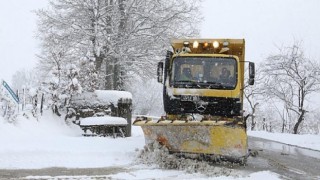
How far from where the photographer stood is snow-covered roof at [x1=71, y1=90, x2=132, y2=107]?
1410cm

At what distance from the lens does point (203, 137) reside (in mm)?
9102

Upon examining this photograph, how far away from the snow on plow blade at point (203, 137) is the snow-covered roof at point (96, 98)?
475 cm

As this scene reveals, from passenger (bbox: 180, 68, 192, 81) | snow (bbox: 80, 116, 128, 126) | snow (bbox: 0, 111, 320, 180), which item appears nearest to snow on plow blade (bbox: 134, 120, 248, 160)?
snow (bbox: 0, 111, 320, 180)

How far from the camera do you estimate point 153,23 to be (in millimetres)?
22688

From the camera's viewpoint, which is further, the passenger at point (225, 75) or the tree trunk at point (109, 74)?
the tree trunk at point (109, 74)

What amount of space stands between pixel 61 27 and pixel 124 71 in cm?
410

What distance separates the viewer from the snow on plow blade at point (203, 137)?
29.2 feet

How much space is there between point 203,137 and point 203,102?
4.21 ft

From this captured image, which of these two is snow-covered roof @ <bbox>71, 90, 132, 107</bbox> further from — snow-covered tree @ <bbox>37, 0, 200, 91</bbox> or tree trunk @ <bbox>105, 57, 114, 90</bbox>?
tree trunk @ <bbox>105, 57, 114, 90</bbox>

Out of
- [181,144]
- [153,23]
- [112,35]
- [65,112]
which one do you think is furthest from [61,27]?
[181,144]

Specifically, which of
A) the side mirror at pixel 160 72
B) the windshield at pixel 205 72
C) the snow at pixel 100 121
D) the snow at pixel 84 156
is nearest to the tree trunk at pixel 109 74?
the snow at pixel 100 121

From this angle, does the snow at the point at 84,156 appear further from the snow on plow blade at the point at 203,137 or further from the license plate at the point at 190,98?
the license plate at the point at 190,98

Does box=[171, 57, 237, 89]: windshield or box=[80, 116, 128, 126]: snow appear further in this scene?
box=[80, 116, 128, 126]: snow

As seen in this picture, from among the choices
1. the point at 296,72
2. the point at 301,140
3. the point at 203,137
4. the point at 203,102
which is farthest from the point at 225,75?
the point at 296,72
